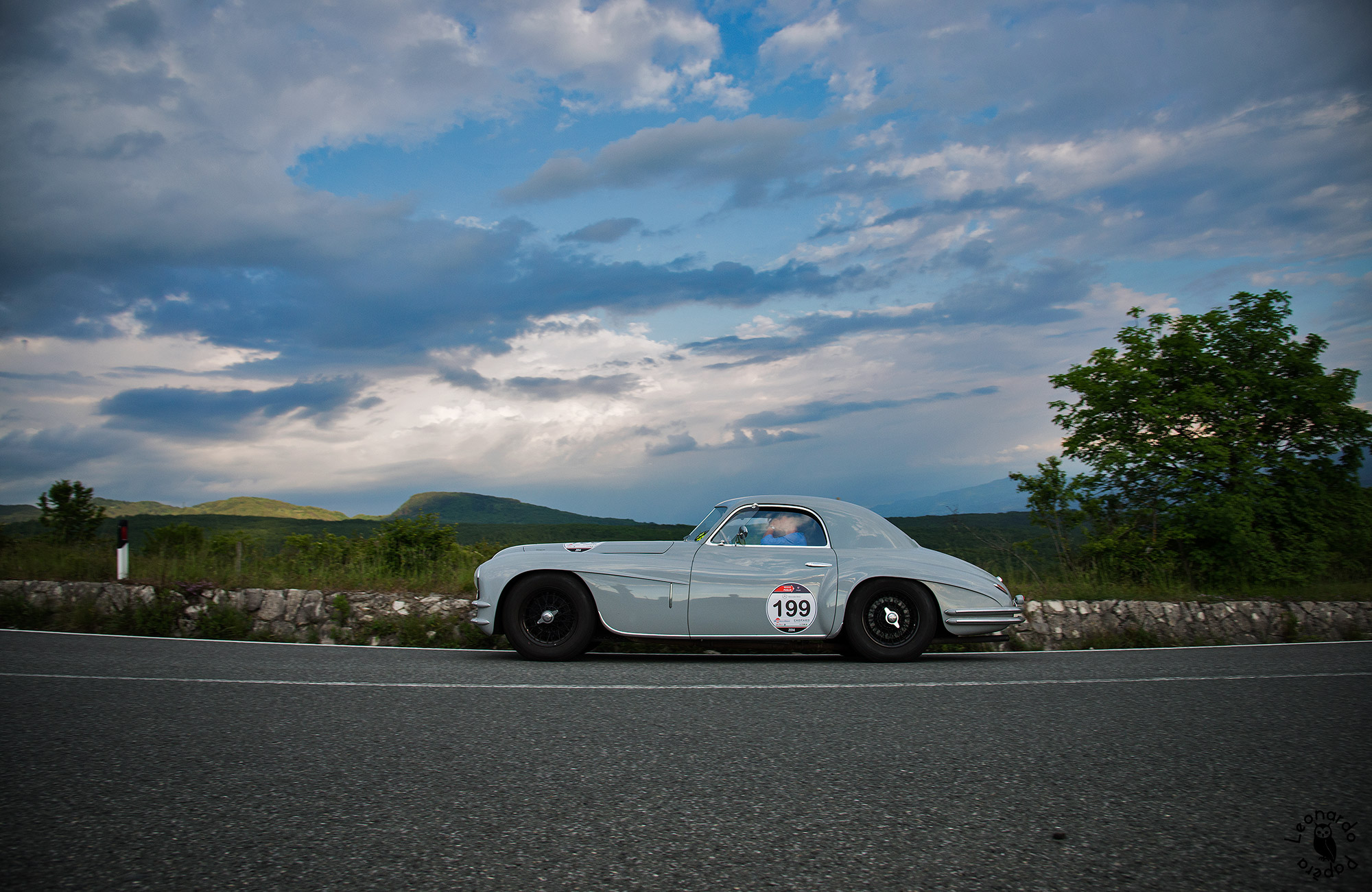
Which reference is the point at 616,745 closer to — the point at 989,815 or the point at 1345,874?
the point at 989,815

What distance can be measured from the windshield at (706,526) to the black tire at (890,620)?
1.46 metres

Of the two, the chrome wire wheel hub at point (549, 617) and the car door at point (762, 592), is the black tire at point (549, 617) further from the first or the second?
the car door at point (762, 592)

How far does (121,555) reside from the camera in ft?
35.6

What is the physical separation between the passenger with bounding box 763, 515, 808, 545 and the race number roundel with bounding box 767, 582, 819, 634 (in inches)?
20.9

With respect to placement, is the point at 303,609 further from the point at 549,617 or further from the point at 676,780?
the point at 676,780

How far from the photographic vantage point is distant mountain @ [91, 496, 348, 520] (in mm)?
97938

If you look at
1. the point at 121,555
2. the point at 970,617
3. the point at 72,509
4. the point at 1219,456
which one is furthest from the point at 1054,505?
the point at 72,509

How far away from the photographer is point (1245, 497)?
555 inches

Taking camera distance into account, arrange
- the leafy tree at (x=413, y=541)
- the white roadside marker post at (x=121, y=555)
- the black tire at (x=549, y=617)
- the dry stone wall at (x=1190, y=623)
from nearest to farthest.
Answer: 1. the black tire at (x=549, y=617)
2. the dry stone wall at (x=1190, y=623)
3. the white roadside marker post at (x=121, y=555)
4. the leafy tree at (x=413, y=541)

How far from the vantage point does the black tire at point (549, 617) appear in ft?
24.1

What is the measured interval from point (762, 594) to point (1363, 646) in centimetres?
687

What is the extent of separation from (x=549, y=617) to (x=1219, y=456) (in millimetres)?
12561

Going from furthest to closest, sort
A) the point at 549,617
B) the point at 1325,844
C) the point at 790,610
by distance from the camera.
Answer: the point at 549,617 → the point at 790,610 → the point at 1325,844

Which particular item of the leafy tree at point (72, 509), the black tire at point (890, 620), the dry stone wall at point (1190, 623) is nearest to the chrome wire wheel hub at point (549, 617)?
the black tire at point (890, 620)
